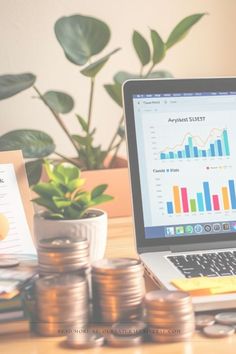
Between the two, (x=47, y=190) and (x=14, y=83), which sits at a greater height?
(x=14, y=83)

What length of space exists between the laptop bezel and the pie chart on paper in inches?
9.4

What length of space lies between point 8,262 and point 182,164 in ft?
1.15

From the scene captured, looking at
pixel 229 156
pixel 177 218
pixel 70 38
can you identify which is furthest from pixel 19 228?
pixel 70 38

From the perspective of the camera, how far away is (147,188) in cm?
108

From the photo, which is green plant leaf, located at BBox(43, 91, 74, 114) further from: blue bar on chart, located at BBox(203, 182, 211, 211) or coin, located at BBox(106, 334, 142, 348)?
coin, located at BBox(106, 334, 142, 348)

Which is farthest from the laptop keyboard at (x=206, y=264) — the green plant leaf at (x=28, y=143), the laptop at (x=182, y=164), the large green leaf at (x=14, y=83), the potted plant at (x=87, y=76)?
the large green leaf at (x=14, y=83)

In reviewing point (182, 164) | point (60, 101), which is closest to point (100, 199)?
point (182, 164)

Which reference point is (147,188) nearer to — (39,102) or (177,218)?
(177,218)

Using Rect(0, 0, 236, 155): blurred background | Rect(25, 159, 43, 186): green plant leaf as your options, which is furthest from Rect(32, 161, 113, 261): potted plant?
Rect(0, 0, 236, 155): blurred background

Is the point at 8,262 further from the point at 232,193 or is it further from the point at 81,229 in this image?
the point at 232,193

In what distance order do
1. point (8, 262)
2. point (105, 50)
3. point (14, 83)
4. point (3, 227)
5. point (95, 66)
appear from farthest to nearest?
point (105, 50) → point (14, 83) → point (95, 66) → point (3, 227) → point (8, 262)

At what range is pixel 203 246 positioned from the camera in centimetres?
107

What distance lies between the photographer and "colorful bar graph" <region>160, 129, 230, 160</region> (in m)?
1.11

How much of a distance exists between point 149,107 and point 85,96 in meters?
1.13
